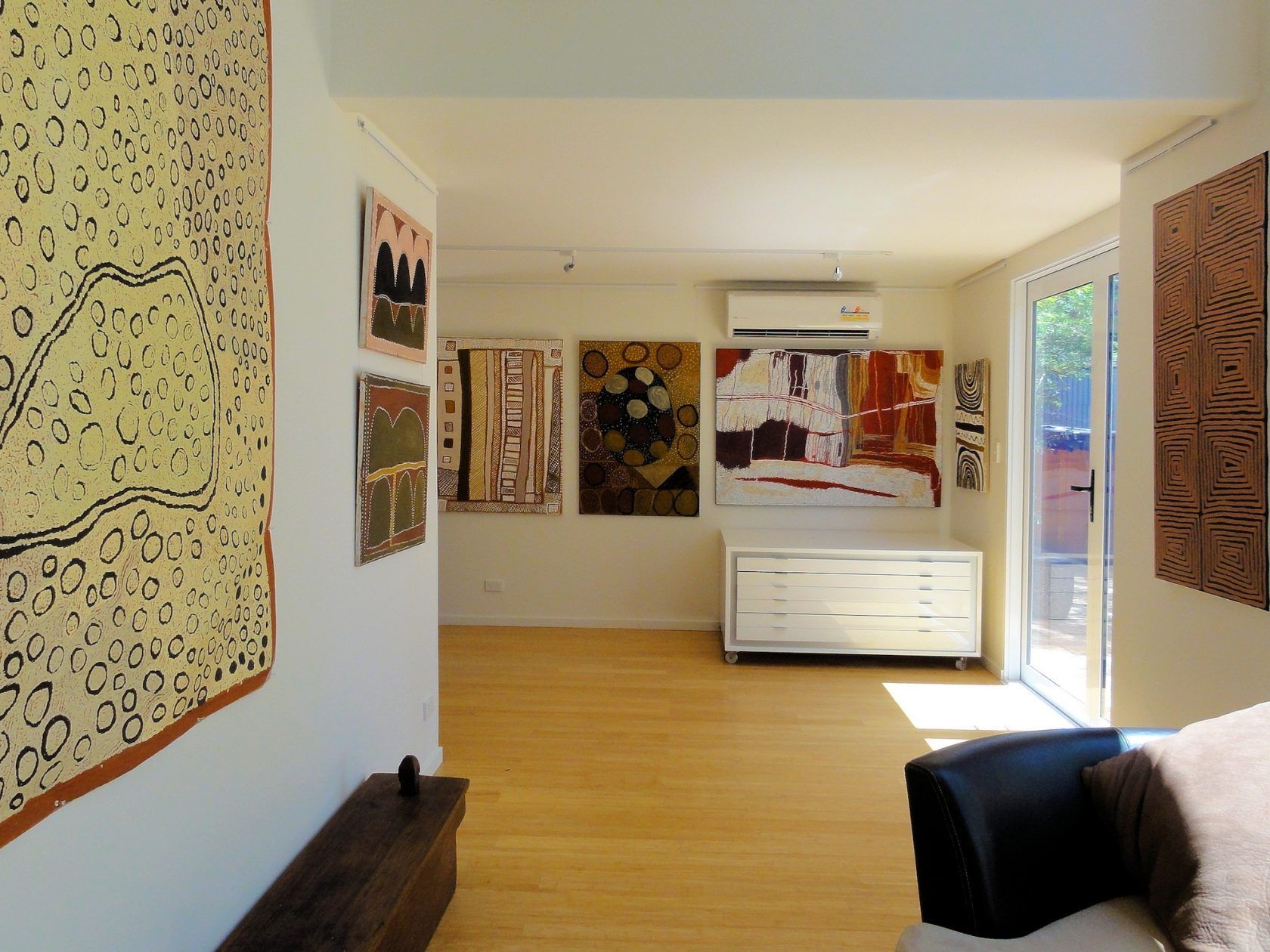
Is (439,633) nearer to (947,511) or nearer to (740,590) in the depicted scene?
(740,590)

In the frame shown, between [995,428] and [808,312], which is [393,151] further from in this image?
[995,428]

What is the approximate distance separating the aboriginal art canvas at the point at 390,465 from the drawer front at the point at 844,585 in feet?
7.46

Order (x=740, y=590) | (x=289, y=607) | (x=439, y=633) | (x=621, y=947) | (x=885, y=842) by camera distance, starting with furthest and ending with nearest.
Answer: (x=439, y=633)
(x=740, y=590)
(x=885, y=842)
(x=621, y=947)
(x=289, y=607)

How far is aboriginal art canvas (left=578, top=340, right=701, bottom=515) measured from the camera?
5.44 m

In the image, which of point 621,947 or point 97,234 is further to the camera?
point 621,947

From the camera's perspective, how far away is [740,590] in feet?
15.7

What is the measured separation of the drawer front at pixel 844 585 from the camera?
474 centimetres

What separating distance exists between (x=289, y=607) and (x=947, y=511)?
4.46 metres

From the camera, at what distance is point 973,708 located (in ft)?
13.3

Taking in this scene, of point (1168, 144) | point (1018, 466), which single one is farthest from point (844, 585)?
point (1168, 144)

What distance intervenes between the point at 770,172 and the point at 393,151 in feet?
4.26

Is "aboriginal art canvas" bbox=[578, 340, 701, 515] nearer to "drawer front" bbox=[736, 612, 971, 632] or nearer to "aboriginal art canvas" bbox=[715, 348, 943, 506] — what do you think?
"aboriginal art canvas" bbox=[715, 348, 943, 506]

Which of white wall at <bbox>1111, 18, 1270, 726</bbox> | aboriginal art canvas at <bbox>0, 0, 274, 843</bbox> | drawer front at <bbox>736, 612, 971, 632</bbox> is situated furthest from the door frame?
aboriginal art canvas at <bbox>0, 0, 274, 843</bbox>

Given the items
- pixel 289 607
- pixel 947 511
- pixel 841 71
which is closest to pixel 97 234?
pixel 289 607
